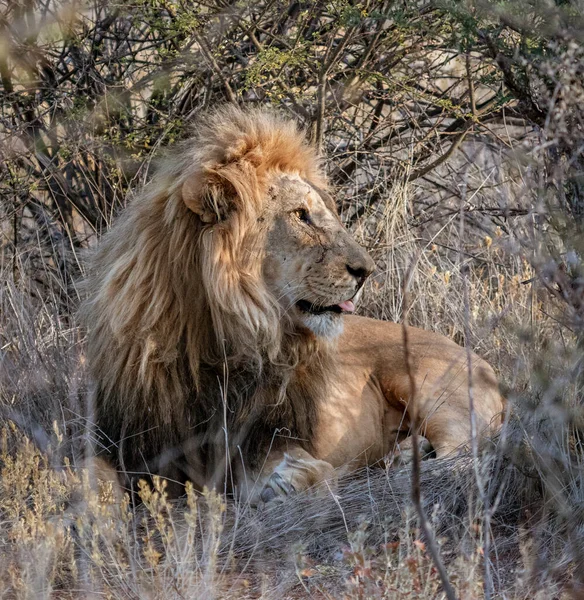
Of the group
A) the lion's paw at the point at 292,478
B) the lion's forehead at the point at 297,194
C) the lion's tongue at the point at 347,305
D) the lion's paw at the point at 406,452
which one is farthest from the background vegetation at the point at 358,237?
the lion's forehead at the point at 297,194

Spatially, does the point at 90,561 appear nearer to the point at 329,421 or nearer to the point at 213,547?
the point at 213,547

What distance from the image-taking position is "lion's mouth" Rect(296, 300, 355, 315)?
3703mm

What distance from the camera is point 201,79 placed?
19.4 ft

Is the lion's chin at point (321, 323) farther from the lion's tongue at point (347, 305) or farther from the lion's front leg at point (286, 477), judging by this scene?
the lion's front leg at point (286, 477)

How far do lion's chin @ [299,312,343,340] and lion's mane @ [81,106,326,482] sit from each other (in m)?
0.08

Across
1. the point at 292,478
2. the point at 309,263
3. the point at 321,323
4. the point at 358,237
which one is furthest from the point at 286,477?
the point at 358,237

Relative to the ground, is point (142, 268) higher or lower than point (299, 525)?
higher

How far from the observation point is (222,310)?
360 cm

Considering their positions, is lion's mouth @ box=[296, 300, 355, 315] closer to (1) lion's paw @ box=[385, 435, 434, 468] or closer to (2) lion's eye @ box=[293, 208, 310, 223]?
(2) lion's eye @ box=[293, 208, 310, 223]

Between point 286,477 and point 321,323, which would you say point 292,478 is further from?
point 321,323

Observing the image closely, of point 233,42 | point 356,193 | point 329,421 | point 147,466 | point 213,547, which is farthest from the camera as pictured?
point 356,193

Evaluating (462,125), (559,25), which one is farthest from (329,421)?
(462,125)

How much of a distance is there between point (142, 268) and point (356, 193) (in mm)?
2932

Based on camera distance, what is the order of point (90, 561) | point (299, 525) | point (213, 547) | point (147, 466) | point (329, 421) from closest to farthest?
1. point (213, 547)
2. point (90, 561)
3. point (299, 525)
4. point (147, 466)
5. point (329, 421)
